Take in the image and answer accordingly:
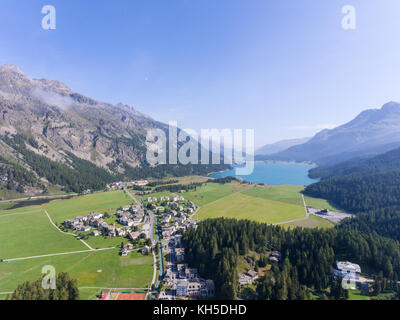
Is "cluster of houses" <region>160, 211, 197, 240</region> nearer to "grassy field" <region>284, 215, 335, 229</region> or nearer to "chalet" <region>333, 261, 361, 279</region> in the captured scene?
"grassy field" <region>284, 215, 335, 229</region>

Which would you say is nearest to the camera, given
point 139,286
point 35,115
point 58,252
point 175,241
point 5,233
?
point 139,286

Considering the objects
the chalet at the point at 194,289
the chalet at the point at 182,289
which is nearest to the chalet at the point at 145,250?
the chalet at the point at 182,289

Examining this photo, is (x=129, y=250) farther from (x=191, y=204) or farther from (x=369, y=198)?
(x=369, y=198)

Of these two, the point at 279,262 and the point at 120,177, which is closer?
the point at 279,262

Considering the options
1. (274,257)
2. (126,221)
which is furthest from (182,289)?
(126,221)

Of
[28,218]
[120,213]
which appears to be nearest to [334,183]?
[120,213]

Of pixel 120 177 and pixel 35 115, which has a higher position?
pixel 35 115

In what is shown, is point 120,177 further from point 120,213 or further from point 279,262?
point 279,262
